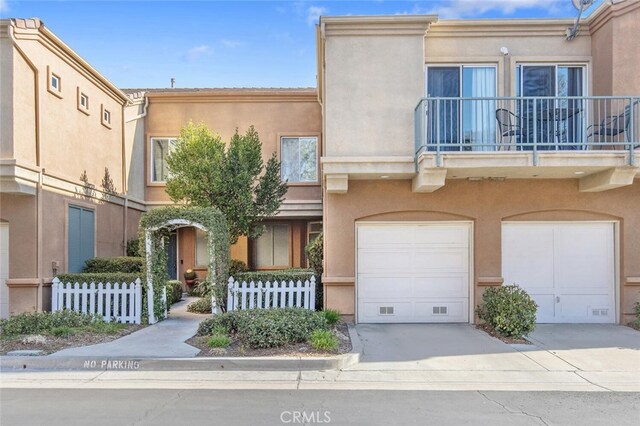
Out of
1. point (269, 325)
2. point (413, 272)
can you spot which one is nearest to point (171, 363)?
point (269, 325)

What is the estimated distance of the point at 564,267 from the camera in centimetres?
1066

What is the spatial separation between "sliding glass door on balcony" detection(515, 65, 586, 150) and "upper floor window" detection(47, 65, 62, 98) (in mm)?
11135

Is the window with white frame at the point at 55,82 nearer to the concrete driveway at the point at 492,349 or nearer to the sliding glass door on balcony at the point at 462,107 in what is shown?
the sliding glass door on balcony at the point at 462,107

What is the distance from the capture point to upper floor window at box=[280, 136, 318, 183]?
16.2 meters

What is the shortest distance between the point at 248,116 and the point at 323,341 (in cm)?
1051

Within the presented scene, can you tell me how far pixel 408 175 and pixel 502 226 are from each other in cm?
261

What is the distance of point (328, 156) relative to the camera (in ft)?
32.8

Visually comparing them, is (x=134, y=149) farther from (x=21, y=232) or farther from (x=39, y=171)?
(x=21, y=232)

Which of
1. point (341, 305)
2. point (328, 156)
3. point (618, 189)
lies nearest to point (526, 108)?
point (618, 189)

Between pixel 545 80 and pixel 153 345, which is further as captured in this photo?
pixel 545 80

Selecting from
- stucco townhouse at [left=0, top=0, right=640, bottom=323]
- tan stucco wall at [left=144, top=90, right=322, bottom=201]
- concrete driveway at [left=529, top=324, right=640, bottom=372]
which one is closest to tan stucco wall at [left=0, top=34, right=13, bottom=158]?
stucco townhouse at [left=0, top=0, right=640, bottom=323]

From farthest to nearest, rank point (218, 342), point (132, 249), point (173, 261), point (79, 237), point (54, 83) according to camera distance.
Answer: point (173, 261), point (132, 249), point (79, 237), point (54, 83), point (218, 342)

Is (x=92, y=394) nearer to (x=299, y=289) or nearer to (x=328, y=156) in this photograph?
(x=299, y=289)

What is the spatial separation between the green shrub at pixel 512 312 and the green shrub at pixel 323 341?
138 inches
